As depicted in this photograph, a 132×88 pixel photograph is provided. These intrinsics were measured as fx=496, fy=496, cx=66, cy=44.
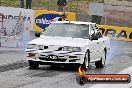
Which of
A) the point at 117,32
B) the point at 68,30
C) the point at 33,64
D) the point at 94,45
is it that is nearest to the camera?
the point at 33,64

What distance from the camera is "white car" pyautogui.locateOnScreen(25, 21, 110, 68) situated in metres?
14.0

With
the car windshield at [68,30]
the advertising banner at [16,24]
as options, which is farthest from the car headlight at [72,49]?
the advertising banner at [16,24]

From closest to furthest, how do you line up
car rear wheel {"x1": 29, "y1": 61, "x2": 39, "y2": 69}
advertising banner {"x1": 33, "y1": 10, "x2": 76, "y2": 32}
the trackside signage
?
car rear wheel {"x1": 29, "y1": 61, "x2": 39, "y2": 69}
advertising banner {"x1": 33, "y1": 10, "x2": 76, "y2": 32}
the trackside signage

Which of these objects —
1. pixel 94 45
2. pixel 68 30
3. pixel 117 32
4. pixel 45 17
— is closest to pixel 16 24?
pixel 45 17

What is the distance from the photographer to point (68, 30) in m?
15.5

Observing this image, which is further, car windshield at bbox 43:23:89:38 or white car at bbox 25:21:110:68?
car windshield at bbox 43:23:89:38

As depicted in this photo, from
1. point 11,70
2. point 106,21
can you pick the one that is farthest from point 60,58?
point 106,21

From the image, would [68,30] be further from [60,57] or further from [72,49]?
[60,57]

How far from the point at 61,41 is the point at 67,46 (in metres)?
0.48

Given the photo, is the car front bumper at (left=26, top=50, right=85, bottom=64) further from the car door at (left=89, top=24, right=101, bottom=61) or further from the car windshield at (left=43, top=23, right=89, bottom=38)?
the car windshield at (left=43, top=23, right=89, bottom=38)

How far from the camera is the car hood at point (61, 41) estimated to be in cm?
1418

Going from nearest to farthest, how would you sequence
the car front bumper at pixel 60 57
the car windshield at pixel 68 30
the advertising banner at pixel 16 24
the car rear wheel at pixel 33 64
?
the car front bumper at pixel 60 57, the car rear wheel at pixel 33 64, the car windshield at pixel 68 30, the advertising banner at pixel 16 24

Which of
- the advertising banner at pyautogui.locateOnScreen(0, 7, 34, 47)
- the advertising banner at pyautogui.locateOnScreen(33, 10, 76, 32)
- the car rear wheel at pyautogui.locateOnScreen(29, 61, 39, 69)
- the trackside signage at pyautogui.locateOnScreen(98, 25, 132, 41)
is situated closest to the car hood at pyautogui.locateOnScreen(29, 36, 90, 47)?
the car rear wheel at pyautogui.locateOnScreen(29, 61, 39, 69)

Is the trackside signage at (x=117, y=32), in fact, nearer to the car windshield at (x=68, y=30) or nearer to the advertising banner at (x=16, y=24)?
the advertising banner at (x=16, y=24)
